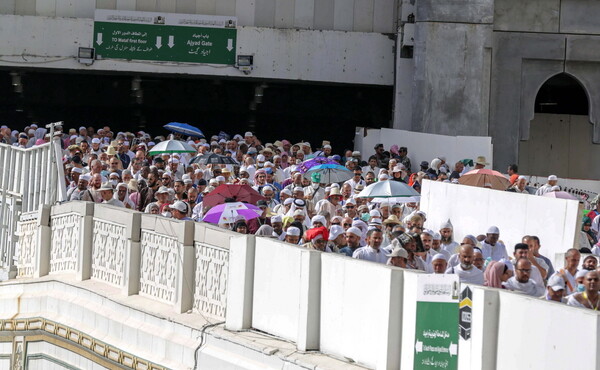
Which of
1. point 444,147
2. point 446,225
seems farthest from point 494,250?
point 444,147

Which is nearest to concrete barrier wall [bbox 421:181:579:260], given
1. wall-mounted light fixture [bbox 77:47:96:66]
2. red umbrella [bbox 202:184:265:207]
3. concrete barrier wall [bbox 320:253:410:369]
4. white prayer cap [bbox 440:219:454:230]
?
white prayer cap [bbox 440:219:454:230]

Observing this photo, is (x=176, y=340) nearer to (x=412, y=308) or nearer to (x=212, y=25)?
(x=412, y=308)

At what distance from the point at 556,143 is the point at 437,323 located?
2701cm

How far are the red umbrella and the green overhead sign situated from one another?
1432 cm

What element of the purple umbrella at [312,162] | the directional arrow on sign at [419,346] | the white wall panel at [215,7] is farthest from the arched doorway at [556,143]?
the directional arrow on sign at [419,346]

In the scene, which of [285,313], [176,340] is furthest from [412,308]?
[176,340]

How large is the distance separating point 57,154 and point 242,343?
6.37 metres

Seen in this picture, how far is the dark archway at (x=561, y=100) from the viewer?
3862 cm

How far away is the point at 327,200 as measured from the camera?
822 inches

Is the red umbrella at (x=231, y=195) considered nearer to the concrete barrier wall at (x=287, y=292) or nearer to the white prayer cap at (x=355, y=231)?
the white prayer cap at (x=355, y=231)

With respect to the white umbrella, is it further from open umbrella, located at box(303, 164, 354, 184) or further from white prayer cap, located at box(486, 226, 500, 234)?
white prayer cap, located at box(486, 226, 500, 234)

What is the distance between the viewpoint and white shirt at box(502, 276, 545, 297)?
44.4 ft

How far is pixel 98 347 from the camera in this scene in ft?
57.2

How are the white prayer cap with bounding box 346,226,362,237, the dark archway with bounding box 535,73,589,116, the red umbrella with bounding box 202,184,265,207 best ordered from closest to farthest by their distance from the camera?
1. the white prayer cap with bounding box 346,226,362,237
2. the red umbrella with bounding box 202,184,265,207
3. the dark archway with bounding box 535,73,589,116
